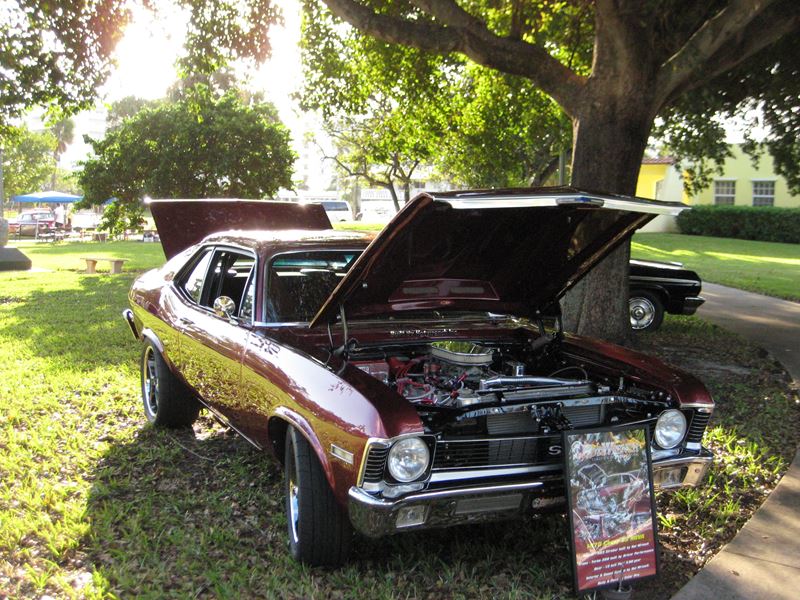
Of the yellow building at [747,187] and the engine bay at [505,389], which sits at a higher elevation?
the yellow building at [747,187]

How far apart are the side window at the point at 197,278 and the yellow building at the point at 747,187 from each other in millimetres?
36322

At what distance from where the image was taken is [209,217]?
7.47 meters

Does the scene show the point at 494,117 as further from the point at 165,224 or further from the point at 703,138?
the point at 165,224

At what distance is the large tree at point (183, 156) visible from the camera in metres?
20.8

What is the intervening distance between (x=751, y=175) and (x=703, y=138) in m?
29.7

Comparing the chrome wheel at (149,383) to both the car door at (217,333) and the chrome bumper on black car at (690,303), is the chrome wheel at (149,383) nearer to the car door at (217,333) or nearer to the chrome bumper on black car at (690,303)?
the car door at (217,333)

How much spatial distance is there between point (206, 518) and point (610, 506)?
7.43 ft

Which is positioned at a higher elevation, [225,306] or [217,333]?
[225,306]

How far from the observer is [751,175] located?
38.8 meters

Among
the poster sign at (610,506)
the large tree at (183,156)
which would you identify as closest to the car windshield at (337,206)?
the large tree at (183,156)

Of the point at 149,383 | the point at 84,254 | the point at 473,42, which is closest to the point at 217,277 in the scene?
the point at 149,383

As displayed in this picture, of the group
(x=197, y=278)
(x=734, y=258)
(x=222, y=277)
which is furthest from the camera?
(x=734, y=258)

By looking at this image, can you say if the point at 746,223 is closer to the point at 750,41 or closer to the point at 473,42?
the point at 750,41

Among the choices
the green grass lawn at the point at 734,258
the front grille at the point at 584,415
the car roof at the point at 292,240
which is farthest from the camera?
the green grass lawn at the point at 734,258
